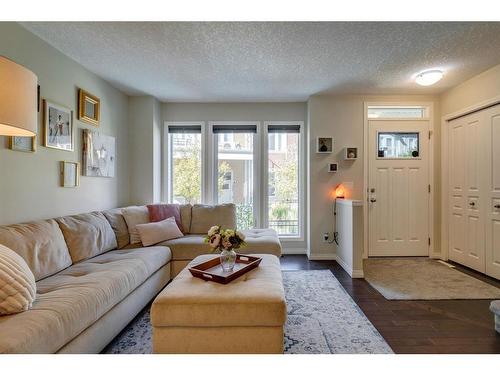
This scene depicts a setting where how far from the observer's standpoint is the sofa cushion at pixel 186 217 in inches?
137

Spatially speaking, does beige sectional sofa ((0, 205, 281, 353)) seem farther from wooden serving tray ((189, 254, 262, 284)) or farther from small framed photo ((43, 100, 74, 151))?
small framed photo ((43, 100, 74, 151))

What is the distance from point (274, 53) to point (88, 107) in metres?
2.20

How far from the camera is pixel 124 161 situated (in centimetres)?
387

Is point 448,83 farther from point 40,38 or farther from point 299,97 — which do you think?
point 40,38

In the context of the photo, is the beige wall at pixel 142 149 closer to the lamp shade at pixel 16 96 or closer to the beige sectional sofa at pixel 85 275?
the beige sectional sofa at pixel 85 275

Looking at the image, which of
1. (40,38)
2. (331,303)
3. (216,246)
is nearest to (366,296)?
(331,303)

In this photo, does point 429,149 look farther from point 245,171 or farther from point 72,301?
point 72,301

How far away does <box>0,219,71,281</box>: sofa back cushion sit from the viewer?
1.71 metres

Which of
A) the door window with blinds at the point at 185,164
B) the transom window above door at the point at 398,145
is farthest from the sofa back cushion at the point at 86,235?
the transom window above door at the point at 398,145

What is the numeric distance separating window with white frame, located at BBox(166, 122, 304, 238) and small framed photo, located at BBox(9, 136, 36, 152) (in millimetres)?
2091

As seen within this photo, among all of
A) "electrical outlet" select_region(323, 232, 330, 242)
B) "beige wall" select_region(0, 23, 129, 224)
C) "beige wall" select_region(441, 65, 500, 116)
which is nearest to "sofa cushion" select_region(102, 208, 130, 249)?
"beige wall" select_region(0, 23, 129, 224)

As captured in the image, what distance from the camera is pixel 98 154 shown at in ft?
10.4

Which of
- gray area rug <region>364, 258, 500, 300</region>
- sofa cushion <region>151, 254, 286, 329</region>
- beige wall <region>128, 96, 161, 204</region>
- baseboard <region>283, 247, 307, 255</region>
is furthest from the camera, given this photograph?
baseboard <region>283, 247, 307, 255</region>

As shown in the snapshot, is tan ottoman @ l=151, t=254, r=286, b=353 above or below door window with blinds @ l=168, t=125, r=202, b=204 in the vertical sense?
below
